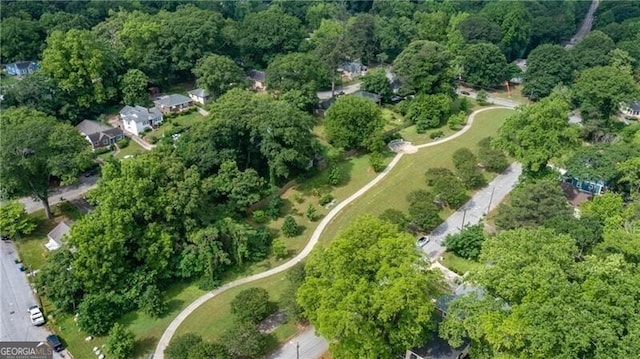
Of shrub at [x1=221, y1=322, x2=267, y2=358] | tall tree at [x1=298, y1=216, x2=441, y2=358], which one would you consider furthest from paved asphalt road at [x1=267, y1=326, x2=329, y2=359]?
tall tree at [x1=298, y1=216, x2=441, y2=358]

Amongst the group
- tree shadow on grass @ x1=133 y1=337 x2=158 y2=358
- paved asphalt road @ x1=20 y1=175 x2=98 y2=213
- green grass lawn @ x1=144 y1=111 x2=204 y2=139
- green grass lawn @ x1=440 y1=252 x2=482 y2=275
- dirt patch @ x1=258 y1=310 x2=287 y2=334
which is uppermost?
green grass lawn @ x1=144 y1=111 x2=204 y2=139

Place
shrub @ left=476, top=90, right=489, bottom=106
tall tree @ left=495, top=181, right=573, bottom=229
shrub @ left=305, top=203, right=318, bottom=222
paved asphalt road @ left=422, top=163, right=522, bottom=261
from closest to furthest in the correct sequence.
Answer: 1. tall tree @ left=495, top=181, right=573, bottom=229
2. paved asphalt road @ left=422, top=163, right=522, bottom=261
3. shrub @ left=305, top=203, right=318, bottom=222
4. shrub @ left=476, top=90, right=489, bottom=106

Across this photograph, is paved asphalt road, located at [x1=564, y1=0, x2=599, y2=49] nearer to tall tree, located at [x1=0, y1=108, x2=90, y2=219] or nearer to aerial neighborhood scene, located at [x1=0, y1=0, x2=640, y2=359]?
aerial neighborhood scene, located at [x1=0, y1=0, x2=640, y2=359]

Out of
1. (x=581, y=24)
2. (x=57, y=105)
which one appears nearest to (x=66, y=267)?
(x=57, y=105)

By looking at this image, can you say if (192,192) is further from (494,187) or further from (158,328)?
(494,187)

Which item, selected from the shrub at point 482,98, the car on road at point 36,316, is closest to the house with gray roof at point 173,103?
the car on road at point 36,316

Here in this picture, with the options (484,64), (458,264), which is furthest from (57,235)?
(484,64)
